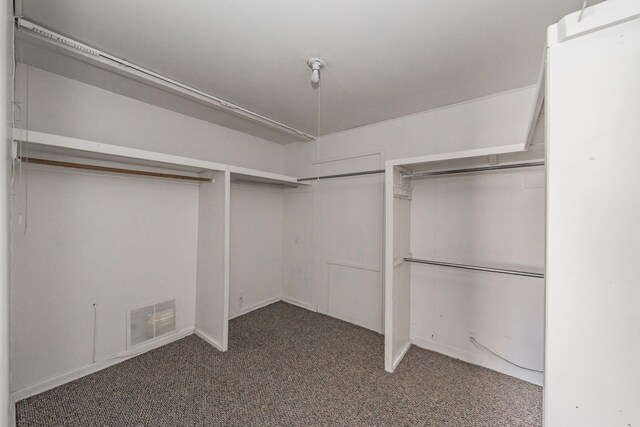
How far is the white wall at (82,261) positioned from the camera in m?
1.96

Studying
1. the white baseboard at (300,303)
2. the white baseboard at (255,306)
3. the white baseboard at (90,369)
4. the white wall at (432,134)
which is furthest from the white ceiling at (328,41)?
the white baseboard at (300,303)

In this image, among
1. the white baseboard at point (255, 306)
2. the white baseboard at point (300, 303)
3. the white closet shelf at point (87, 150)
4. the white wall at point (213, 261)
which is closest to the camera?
the white closet shelf at point (87, 150)

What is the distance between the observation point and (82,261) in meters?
2.21

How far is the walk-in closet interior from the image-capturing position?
0.64 metres

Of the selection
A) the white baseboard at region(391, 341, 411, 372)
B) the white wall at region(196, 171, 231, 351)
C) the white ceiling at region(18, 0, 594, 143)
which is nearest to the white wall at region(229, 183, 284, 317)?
the white wall at region(196, 171, 231, 351)

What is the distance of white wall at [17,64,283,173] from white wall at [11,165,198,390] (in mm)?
375

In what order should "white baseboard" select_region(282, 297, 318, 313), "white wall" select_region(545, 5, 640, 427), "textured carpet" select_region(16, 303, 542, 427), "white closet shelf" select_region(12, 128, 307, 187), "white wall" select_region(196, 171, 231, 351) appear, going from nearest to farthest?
"white wall" select_region(545, 5, 640, 427) → "white closet shelf" select_region(12, 128, 307, 187) → "textured carpet" select_region(16, 303, 542, 427) → "white wall" select_region(196, 171, 231, 351) → "white baseboard" select_region(282, 297, 318, 313)

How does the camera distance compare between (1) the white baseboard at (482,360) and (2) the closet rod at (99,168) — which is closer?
(2) the closet rod at (99,168)

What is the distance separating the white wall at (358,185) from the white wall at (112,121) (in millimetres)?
1227

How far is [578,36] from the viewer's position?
2.17ft

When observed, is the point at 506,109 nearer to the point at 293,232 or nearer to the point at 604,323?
the point at 604,323

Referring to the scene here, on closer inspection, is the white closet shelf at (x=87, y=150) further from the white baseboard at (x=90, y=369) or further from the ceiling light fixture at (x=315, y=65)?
the white baseboard at (x=90, y=369)

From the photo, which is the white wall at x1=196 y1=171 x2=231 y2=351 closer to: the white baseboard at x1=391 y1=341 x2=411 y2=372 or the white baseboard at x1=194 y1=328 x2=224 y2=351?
the white baseboard at x1=194 y1=328 x2=224 y2=351

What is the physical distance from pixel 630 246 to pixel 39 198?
3263 millimetres
